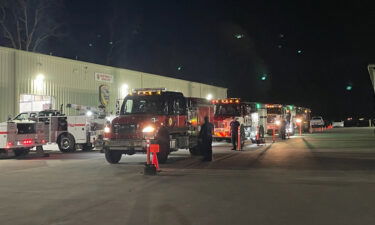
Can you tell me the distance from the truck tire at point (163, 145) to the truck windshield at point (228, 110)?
34.4 feet

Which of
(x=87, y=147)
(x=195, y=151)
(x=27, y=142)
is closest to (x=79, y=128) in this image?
(x=87, y=147)

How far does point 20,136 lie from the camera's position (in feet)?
66.7

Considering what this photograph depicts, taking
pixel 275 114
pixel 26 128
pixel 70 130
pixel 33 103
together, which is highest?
pixel 33 103

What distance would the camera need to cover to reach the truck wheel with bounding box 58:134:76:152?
23703 mm

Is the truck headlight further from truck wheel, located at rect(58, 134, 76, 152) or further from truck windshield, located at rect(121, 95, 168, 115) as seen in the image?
truck wheel, located at rect(58, 134, 76, 152)

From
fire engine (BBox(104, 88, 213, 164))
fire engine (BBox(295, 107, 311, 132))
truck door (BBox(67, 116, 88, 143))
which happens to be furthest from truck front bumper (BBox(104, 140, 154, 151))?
fire engine (BBox(295, 107, 311, 132))

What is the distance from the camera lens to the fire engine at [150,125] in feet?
51.5

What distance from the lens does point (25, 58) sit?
28625mm

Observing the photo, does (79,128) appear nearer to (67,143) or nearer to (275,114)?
(67,143)

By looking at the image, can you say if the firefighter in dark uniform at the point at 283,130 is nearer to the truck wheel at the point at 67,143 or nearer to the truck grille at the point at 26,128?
the truck wheel at the point at 67,143

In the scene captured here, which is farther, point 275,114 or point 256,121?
point 275,114

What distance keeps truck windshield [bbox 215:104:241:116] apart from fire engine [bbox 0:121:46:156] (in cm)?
1025

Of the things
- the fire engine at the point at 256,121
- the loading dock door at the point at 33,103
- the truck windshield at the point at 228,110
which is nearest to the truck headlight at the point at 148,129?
the truck windshield at the point at 228,110

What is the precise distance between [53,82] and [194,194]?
23.6 m
